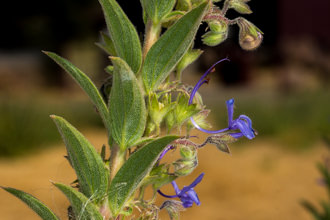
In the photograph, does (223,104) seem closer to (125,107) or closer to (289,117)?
(289,117)

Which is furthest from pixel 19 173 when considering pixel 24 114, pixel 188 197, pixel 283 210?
pixel 188 197

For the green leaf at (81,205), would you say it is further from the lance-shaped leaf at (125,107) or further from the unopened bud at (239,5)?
the unopened bud at (239,5)

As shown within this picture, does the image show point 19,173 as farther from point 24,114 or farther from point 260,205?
point 260,205

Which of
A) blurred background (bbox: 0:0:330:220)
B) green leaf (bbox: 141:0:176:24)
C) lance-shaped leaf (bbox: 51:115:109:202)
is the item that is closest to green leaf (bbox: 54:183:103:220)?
lance-shaped leaf (bbox: 51:115:109:202)

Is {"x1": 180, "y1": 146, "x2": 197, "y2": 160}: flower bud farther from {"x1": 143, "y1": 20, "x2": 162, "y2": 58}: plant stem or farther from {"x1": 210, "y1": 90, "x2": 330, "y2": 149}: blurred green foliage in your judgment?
{"x1": 210, "y1": 90, "x2": 330, "y2": 149}: blurred green foliage

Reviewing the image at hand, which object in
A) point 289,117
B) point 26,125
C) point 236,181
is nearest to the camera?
point 236,181

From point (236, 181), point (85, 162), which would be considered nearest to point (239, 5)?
point (85, 162)

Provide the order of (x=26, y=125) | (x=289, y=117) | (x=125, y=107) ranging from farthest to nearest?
(x=289, y=117) < (x=26, y=125) < (x=125, y=107)
